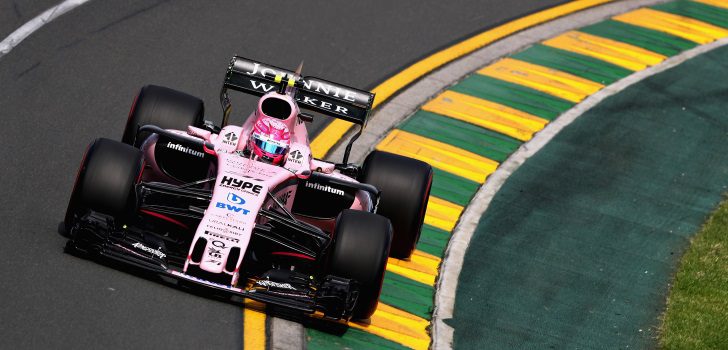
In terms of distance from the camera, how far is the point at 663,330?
468 inches

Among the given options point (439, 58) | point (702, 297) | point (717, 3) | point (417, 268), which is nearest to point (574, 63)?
point (439, 58)

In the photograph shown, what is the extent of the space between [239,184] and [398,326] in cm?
185

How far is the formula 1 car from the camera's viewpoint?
10547 millimetres

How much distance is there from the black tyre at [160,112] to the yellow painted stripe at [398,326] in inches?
101

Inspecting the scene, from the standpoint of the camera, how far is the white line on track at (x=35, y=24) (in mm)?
15336

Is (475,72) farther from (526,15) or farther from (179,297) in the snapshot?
(179,297)

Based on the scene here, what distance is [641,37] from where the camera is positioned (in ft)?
63.3

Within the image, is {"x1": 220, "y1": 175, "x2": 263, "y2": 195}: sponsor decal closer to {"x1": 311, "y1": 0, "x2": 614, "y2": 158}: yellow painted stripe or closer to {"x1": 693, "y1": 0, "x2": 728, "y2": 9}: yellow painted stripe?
{"x1": 311, "y1": 0, "x2": 614, "y2": 158}: yellow painted stripe

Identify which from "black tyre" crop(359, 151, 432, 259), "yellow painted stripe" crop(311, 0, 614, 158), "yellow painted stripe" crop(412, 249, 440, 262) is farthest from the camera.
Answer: "yellow painted stripe" crop(311, 0, 614, 158)

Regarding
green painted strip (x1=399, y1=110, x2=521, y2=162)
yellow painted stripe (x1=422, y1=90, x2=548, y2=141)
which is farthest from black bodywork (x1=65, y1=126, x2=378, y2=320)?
yellow painted stripe (x1=422, y1=90, x2=548, y2=141)

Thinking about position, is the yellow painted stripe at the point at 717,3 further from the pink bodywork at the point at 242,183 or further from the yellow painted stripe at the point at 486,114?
the pink bodywork at the point at 242,183

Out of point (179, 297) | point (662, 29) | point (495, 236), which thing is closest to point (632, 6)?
point (662, 29)

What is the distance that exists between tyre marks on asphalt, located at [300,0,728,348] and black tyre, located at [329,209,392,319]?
0.48m

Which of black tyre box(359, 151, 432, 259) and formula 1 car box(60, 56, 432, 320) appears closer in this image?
formula 1 car box(60, 56, 432, 320)
